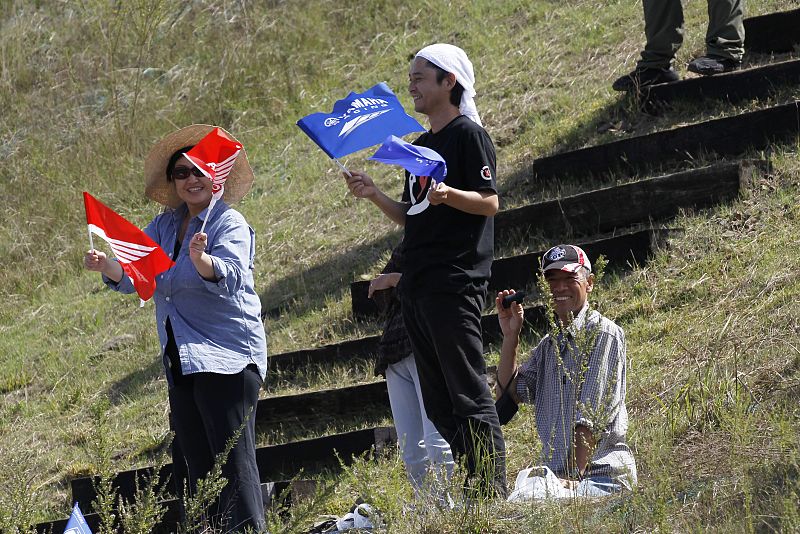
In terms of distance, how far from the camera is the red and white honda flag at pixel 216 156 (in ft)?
17.1

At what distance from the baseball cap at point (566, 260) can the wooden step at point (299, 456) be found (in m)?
1.81

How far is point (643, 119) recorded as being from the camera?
8.84 m

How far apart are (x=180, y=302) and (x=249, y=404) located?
0.54m

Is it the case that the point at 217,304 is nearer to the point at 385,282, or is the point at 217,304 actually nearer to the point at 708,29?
the point at 385,282

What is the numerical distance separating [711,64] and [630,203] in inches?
60.3

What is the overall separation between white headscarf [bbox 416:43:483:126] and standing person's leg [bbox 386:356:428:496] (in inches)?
44.0

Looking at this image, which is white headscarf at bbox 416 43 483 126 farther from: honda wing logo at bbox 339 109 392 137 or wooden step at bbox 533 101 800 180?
wooden step at bbox 533 101 800 180

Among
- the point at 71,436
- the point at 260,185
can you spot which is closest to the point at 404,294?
the point at 71,436

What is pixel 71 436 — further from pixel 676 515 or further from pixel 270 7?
pixel 270 7

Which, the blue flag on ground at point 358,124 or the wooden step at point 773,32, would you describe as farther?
the wooden step at point 773,32

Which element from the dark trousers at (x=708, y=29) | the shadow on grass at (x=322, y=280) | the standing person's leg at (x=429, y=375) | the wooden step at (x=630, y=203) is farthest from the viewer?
the shadow on grass at (x=322, y=280)

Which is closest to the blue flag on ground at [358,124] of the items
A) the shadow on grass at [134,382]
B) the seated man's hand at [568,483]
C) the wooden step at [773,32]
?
the seated man's hand at [568,483]

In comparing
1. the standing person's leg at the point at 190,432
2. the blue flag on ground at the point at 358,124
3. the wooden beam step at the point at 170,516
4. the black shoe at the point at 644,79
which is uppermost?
the black shoe at the point at 644,79

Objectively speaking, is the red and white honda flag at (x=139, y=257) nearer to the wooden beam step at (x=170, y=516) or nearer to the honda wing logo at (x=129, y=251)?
the honda wing logo at (x=129, y=251)
